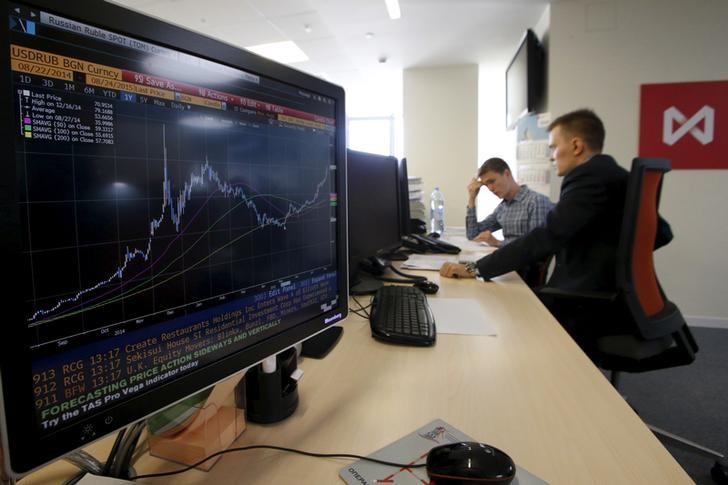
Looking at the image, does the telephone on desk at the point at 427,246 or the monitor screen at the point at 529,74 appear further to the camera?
the monitor screen at the point at 529,74

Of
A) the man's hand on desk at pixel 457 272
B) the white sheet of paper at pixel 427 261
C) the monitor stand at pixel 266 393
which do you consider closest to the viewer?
the monitor stand at pixel 266 393

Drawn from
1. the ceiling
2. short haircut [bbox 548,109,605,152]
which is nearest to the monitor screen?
the ceiling

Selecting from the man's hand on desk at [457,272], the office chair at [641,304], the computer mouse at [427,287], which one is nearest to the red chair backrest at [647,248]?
the office chair at [641,304]

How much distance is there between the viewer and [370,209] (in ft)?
4.58

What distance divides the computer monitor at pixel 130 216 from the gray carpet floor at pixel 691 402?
6.00ft

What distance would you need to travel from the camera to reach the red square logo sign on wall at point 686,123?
2.99 meters

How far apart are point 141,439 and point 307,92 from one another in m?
0.54

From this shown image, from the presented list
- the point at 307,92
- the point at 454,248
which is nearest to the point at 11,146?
the point at 307,92

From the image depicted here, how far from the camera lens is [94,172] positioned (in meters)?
0.37

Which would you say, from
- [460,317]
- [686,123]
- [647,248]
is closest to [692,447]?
[647,248]

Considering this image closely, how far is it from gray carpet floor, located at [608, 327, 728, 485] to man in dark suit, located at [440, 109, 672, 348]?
0.72 meters

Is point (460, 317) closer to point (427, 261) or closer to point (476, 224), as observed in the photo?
point (427, 261)

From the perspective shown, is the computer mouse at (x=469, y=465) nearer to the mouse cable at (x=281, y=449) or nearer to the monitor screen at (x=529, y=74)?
the mouse cable at (x=281, y=449)

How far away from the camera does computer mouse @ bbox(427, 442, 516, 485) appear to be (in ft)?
1.43
